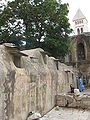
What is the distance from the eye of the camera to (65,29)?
18.4 meters

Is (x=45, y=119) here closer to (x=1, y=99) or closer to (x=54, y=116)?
(x=54, y=116)

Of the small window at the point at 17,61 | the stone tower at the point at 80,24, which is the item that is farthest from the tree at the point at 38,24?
the stone tower at the point at 80,24

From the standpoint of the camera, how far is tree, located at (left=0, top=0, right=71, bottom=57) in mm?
17953

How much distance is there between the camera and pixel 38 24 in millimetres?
18547

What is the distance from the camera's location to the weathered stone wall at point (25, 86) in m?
4.79

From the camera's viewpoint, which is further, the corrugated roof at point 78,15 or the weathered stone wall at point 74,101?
the corrugated roof at point 78,15

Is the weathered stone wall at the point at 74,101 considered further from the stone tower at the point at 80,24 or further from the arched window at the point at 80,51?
the stone tower at the point at 80,24

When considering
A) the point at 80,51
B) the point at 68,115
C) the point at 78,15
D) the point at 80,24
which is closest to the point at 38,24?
the point at 80,51

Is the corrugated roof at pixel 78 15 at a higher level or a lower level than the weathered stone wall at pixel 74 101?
higher

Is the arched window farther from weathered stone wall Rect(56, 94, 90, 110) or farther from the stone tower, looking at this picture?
the stone tower

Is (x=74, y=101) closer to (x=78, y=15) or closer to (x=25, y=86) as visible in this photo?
(x=25, y=86)

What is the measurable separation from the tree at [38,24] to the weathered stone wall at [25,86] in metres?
8.92

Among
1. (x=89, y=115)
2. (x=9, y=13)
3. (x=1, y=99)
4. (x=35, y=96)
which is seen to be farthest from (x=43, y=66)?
(x=9, y=13)

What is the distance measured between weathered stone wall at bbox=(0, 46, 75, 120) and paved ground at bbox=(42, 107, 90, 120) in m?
0.31
